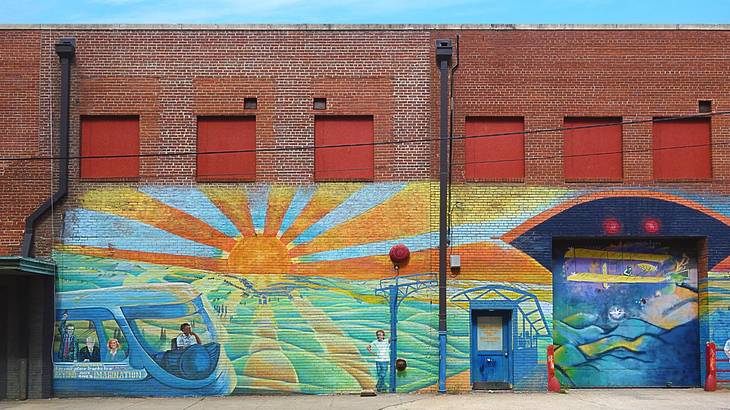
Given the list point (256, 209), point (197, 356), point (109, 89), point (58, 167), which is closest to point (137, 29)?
point (109, 89)

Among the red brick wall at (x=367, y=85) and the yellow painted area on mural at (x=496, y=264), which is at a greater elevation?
the red brick wall at (x=367, y=85)

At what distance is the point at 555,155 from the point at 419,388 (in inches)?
237

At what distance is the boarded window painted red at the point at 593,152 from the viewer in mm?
20344

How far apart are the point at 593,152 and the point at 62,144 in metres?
11.9

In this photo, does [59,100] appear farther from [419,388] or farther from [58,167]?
[419,388]

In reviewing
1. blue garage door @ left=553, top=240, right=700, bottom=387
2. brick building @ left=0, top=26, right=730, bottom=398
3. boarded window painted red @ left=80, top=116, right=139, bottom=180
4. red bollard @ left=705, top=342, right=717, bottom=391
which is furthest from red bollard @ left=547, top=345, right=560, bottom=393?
boarded window painted red @ left=80, top=116, right=139, bottom=180

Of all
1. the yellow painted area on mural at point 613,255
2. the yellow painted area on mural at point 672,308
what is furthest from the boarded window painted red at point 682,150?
the yellow painted area on mural at point 672,308

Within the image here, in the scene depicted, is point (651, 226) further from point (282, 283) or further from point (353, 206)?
point (282, 283)

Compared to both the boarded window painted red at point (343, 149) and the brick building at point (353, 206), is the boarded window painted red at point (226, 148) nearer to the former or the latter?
the brick building at point (353, 206)

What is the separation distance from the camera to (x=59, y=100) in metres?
20.2

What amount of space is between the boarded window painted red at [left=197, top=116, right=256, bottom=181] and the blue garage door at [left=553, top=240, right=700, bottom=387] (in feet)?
23.9

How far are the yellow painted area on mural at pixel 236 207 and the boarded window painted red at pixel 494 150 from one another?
4.98m

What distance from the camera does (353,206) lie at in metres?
20.1

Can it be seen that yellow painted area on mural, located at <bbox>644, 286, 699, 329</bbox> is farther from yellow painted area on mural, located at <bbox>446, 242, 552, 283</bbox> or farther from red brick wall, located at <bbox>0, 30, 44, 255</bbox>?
red brick wall, located at <bbox>0, 30, 44, 255</bbox>
